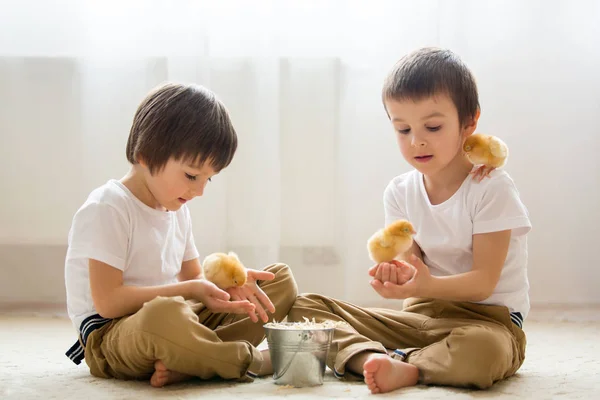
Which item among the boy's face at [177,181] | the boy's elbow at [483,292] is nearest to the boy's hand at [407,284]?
the boy's elbow at [483,292]

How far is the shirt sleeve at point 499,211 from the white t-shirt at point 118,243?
Answer: 54 cm

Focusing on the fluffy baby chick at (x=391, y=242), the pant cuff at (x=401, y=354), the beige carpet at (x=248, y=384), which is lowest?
the beige carpet at (x=248, y=384)

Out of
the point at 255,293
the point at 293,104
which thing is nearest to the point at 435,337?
the point at 255,293

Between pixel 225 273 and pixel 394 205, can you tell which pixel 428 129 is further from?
pixel 225 273

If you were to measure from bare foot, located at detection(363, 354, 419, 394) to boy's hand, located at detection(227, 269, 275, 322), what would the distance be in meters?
0.21

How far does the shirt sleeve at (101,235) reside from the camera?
1.19 metres

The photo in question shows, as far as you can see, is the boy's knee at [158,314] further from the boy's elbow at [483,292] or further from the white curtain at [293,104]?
the white curtain at [293,104]

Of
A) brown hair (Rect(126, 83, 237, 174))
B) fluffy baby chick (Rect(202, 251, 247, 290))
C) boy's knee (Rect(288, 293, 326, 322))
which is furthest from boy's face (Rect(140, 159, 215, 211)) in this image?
boy's knee (Rect(288, 293, 326, 322))

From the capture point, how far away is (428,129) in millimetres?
1313

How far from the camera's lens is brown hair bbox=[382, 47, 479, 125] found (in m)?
1.31

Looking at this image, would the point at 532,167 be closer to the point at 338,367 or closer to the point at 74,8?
the point at 338,367

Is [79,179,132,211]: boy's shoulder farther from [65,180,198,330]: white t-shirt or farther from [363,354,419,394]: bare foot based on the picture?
[363,354,419,394]: bare foot

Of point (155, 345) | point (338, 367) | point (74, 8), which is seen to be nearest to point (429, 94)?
point (338, 367)

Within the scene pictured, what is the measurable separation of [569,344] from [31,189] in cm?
145
